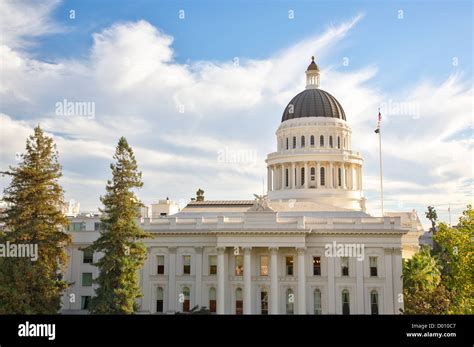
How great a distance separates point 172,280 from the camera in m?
58.6

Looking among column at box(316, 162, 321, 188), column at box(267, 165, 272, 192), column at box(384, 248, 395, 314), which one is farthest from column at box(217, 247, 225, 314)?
column at box(267, 165, 272, 192)

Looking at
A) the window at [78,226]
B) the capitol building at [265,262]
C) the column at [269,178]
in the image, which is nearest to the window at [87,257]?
the capitol building at [265,262]

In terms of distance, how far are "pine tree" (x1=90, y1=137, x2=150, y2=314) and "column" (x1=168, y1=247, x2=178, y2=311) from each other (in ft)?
42.3

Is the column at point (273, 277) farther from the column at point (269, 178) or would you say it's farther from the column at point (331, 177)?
the column at point (269, 178)

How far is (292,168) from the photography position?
74125mm

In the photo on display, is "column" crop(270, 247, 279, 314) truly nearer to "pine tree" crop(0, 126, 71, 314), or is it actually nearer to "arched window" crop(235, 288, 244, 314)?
"arched window" crop(235, 288, 244, 314)

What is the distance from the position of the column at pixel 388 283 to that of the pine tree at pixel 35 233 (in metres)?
31.3

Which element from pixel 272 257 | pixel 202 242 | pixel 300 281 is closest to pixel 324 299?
pixel 300 281

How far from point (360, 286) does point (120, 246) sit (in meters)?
25.5

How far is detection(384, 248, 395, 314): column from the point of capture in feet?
179

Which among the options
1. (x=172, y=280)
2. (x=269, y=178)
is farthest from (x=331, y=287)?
(x=269, y=178)

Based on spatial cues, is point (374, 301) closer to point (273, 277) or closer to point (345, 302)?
point (345, 302)

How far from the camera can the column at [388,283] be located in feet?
179
